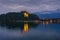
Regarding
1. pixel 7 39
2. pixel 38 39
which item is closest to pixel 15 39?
pixel 7 39

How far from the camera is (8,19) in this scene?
464ft

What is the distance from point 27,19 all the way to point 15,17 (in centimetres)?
2648

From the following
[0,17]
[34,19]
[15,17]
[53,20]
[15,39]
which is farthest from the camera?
[53,20]

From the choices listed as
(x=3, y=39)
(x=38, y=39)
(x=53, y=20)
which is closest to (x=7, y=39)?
(x=3, y=39)

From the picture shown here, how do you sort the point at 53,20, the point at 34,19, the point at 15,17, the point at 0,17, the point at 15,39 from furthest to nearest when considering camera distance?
1. the point at 53,20
2. the point at 34,19
3. the point at 15,17
4. the point at 0,17
5. the point at 15,39

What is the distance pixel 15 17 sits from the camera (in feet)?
492

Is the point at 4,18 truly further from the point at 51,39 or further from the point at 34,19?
the point at 51,39

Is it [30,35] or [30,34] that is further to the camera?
[30,34]

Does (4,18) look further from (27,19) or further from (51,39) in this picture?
(51,39)

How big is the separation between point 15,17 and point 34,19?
26631mm

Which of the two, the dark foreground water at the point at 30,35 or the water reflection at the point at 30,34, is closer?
the dark foreground water at the point at 30,35

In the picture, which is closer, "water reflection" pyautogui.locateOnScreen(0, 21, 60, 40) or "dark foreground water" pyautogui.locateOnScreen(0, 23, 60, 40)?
"dark foreground water" pyautogui.locateOnScreen(0, 23, 60, 40)

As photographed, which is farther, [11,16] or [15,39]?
[11,16]

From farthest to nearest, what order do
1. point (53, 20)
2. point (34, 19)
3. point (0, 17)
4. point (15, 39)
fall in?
1. point (53, 20)
2. point (34, 19)
3. point (0, 17)
4. point (15, 39)
